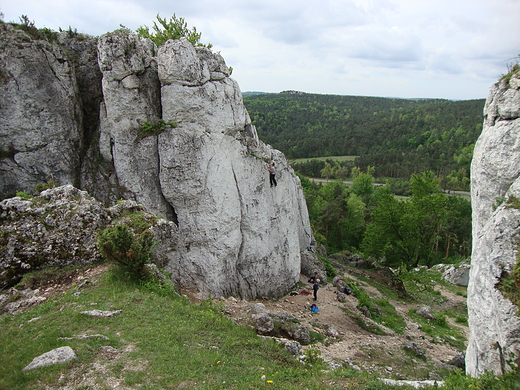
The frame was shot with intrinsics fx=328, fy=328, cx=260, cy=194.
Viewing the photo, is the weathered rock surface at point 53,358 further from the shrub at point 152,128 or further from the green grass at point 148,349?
the shrub at point 152,128

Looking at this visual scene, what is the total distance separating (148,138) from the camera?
18.8 metres

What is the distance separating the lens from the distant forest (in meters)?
105

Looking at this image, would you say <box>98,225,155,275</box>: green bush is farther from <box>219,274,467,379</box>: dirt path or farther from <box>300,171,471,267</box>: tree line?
<box>300,171,471,267</box>: tree line

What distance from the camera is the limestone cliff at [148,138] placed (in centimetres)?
1814

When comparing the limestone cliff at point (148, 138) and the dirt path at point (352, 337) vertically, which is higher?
the limestone cliff at point (148, 138)

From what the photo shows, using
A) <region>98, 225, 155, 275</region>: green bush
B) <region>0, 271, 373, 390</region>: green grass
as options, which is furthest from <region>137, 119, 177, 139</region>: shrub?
<region>0, 271, 373, 390</region>: green grass

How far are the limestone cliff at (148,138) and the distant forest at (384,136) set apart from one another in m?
83.1

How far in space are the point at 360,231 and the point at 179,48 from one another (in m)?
40.6

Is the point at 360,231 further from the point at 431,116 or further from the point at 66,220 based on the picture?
the point at 431,116

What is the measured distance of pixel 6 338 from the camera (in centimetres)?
817

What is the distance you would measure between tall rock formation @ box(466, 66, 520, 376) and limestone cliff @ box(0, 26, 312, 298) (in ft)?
→ 40.0

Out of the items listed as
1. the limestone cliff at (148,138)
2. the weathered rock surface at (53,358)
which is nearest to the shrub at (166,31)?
the limestone cliff at (148,138)

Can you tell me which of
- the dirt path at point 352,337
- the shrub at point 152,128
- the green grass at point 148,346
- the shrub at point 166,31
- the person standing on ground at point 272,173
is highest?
the shrub at point 166,31

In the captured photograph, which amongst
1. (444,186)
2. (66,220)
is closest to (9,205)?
(66,220)
